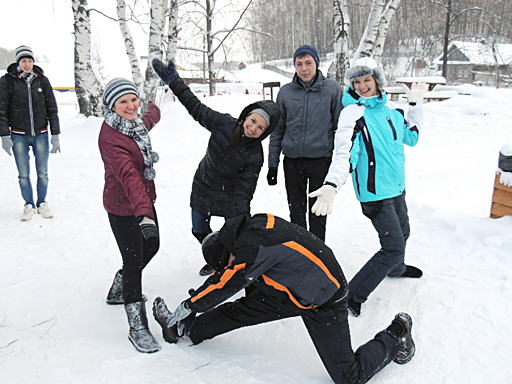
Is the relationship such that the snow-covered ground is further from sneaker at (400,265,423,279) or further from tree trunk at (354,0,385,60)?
tree trunk at (354,0,385,60)

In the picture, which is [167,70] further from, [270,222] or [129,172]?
[270,222]

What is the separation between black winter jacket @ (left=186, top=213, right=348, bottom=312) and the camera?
1.90m

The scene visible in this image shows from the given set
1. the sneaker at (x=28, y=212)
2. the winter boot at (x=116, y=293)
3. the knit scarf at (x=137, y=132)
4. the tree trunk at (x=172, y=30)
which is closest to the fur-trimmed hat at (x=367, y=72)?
the knit scarf at (x=137, y=132)

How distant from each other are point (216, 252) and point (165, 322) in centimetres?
72

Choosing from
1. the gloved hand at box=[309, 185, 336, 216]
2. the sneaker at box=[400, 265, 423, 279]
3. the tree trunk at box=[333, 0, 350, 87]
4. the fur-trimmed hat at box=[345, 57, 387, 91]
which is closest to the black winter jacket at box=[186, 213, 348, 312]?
the gloved hand at box=[309, 185, 336, 216]

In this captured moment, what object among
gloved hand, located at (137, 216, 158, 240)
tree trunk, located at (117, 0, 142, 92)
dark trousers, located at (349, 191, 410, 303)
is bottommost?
dark trousers, located at (349, 191, 410, 303)

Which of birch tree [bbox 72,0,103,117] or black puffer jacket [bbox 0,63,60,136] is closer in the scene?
black puffer jacket [bbox 0,63,60,136]

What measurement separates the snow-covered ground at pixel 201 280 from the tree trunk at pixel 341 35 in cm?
495

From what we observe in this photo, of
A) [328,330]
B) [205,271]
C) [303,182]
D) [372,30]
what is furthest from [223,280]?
[372,30]

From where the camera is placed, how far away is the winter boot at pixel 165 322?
7.93ft

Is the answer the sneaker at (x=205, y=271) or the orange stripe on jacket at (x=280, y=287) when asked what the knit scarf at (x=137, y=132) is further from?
the sneaker at (x=205, y=271)

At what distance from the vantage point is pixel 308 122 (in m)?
3.25

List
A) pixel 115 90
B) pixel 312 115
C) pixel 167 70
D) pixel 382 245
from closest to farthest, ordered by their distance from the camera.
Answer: pixel 115 90 < pixel 382 245 < pixel 167 70 < pixel 312 115

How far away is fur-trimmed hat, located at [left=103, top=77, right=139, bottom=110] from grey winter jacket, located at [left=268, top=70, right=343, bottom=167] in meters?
1.44
